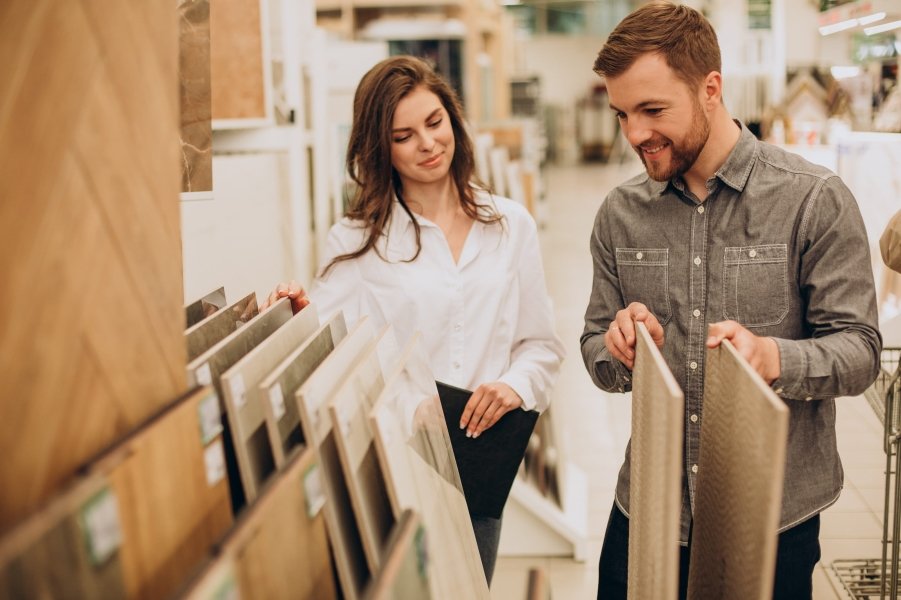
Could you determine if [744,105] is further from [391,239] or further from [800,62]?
[391,239]

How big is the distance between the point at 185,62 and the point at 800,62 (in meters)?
5.87

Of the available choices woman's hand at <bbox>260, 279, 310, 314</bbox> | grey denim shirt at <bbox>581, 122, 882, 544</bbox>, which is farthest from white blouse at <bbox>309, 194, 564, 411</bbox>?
woman's hand at <bbox>260, 279, 310, 314</bbox>

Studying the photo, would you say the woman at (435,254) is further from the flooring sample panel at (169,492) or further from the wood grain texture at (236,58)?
the flooring sample panel at (169,492)

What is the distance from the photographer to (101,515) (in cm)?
71

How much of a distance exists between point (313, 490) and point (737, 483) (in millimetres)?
562

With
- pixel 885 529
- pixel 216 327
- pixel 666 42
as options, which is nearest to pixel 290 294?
pixel 216 327

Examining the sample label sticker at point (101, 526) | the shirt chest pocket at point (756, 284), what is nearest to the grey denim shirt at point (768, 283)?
the shirt chest pocket at point (756, 284)

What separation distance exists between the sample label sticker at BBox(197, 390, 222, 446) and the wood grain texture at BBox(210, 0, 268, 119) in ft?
6.71

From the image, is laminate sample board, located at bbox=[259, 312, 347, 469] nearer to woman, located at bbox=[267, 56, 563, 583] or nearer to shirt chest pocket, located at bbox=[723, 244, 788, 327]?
shirt chest pocket, located at bbox=[723, 244, 788, 327]

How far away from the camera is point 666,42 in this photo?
1593 millimetres

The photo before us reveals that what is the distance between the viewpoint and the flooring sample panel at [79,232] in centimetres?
70

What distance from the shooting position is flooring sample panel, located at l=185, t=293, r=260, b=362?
4.11ft

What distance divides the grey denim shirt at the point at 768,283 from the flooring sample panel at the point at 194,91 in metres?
0.86

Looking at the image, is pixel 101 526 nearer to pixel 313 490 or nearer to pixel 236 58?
pixel 313 490
